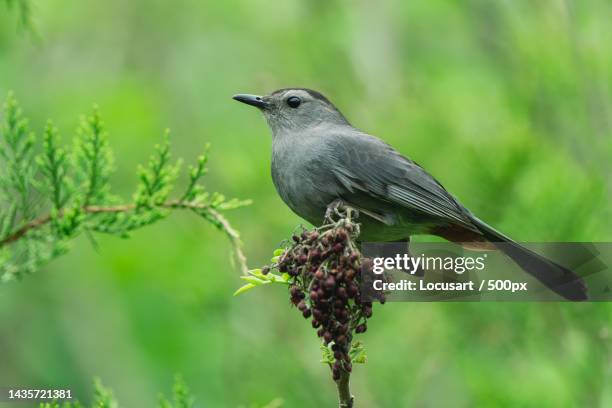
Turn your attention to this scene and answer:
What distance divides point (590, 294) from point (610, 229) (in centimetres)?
93

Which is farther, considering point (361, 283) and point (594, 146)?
point (594, 146)

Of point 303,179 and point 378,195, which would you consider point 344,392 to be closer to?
point 303,179

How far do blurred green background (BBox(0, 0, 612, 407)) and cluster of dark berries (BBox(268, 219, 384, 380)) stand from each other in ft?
7.93

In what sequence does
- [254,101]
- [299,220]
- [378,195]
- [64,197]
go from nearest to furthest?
1. [64,197]
2. [378,195]
3. [254,101]
4. [299,220]

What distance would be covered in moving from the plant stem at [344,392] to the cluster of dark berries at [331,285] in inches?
0.7

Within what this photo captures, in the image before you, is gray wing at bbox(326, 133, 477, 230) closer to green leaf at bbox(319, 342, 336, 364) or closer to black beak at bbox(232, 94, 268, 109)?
black beak at bbox(232, 94, 268, 109)

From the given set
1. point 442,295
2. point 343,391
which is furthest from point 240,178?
point 343,391

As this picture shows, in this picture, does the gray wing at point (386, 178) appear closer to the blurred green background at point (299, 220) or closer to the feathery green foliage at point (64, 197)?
the blurred green background at point (299, 220)

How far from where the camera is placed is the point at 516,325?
553 cm

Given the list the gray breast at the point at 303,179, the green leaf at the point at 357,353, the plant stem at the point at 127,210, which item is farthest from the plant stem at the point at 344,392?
the gray breast at the point at 303,179

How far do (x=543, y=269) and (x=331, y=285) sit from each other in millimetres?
2108

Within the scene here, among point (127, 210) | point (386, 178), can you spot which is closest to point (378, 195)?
point (386, 178)

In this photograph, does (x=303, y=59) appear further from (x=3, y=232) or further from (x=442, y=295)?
(x=3, y=232)

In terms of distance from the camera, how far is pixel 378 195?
4469 millimetres
